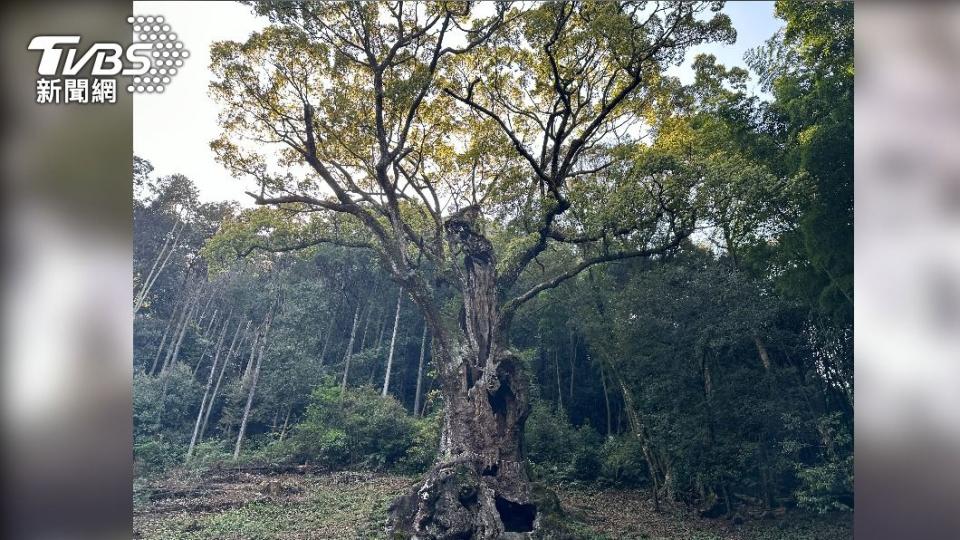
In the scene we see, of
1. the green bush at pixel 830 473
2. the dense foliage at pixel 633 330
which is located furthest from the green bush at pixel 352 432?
the green bush at pixel 830 473

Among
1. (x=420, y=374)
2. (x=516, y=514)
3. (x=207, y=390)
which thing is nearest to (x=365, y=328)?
(x=420, y=374)

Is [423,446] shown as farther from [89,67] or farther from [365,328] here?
[89,67]

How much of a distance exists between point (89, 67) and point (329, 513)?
3.94 m

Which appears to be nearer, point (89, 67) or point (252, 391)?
point (89, 67)

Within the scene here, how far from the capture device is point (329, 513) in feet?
17.6

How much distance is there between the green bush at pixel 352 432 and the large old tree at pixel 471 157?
29.2 inches

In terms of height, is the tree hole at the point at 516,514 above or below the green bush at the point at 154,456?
below

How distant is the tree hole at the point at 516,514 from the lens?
5.23 metres

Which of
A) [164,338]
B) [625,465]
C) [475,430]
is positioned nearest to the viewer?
[475,430]

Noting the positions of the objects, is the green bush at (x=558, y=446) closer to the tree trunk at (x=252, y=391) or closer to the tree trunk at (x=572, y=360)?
the tree trunk at (x=572, y=360)

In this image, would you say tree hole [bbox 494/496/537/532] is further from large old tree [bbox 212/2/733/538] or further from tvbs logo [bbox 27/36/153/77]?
tvbs logo [bbox 27/36/153/77]

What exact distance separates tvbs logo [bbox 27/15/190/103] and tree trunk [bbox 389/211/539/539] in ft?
9.87

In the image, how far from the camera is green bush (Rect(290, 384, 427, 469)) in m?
6.04

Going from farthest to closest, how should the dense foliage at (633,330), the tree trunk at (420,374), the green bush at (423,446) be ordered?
the tree trunk at (420,374), the green bush at (423,446), the dense foliage at (633,330)
